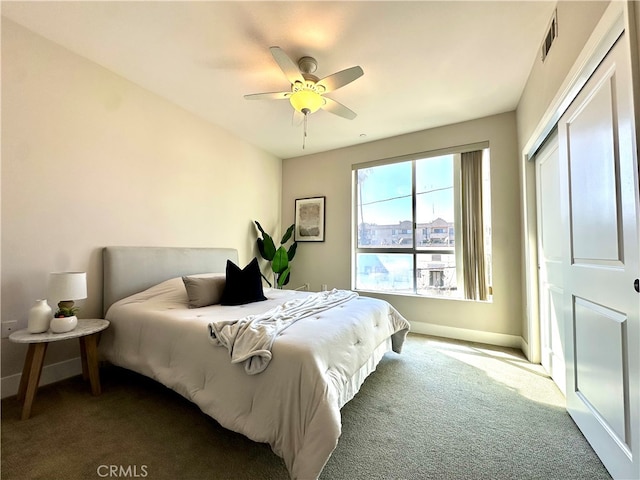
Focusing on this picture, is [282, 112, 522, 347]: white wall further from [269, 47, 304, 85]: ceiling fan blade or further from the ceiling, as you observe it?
[269, 47, 304, 85]: ceiling fan blade

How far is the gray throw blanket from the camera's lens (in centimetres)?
136

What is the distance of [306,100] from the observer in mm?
2168

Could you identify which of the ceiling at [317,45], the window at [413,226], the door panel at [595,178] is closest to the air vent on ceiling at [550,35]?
the ceiling at [317,45]

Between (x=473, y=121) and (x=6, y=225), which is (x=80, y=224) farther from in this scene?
(x=473, y=121)

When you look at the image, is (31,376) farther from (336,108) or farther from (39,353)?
(336,108)

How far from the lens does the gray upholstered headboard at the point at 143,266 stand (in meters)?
2.38

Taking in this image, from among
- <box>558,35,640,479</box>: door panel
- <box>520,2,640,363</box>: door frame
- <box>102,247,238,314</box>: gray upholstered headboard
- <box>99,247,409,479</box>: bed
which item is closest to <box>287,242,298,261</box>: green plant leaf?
<box>102,247,238,314</box>: gray upholstered headboard

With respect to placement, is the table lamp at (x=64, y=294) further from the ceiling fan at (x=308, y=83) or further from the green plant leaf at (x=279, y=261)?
the green plant leaf at (x=279, y=261)

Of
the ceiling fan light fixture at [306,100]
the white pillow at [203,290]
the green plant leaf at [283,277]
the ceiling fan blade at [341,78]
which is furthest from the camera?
the green plant leaf at [283,277]

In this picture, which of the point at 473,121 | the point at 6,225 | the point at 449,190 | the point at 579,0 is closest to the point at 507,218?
the point at 449,190

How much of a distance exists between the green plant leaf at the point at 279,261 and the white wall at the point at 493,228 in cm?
46

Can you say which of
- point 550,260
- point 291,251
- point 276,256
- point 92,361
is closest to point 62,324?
point 92,361

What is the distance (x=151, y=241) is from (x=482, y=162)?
155 inches

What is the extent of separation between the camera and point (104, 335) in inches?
88.4
